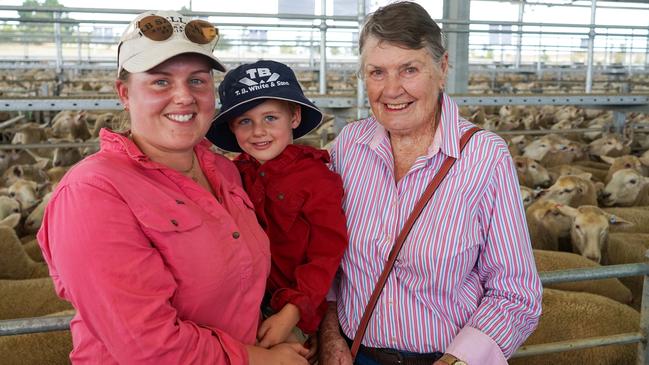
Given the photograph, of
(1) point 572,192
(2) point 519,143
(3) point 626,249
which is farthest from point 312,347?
(2) point 519,143

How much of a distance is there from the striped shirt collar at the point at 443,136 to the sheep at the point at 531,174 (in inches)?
220

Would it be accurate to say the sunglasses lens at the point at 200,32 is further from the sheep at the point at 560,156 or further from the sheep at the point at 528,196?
the sheep at the point at 560,156

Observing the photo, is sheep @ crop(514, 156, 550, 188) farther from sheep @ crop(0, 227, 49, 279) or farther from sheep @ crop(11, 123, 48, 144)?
sheep @ crop(11, 123, 48, 144)

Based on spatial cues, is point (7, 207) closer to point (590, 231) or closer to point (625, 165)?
point (590, 231)

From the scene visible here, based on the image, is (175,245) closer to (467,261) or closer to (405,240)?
(405,240)

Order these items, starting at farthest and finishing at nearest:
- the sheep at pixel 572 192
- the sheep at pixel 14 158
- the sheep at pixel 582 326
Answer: the sheep at pixel 14 158 < the sheep at pixel 572 192 < the sheep at pixel 582 326

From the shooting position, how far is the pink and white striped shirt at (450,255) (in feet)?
5.51

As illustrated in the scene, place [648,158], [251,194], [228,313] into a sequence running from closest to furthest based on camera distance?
[228,313]
[251,194]
[648,158]

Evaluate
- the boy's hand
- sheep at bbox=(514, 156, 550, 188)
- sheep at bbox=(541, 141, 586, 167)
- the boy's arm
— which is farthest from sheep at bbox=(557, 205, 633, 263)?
sheep at bbox=(541, 141, 586, 167)

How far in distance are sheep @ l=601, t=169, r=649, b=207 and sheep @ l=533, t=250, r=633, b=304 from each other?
2.61 m

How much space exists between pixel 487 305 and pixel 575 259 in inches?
114

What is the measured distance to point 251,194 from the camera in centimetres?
182

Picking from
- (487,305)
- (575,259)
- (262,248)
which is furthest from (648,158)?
(262,248)

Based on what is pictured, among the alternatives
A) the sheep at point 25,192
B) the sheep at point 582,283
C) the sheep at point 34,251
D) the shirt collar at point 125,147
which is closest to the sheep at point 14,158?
the sheep at point 25,192
